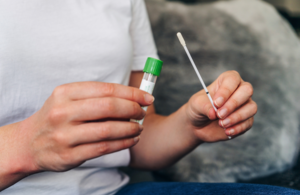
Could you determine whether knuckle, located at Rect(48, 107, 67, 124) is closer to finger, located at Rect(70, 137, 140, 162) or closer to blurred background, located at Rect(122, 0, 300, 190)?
finger, located at Rect(70, 137, 140, 162)

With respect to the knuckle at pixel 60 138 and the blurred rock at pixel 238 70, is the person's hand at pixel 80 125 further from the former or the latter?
the blurred rock at pixel 238 70

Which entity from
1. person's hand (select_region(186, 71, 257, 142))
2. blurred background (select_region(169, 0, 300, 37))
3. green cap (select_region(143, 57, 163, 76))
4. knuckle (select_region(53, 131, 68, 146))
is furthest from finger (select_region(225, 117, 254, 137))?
blurred background (select_region(169, 0, 300, 37))

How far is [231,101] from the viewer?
1.30 ft

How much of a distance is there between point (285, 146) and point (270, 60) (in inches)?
12.1

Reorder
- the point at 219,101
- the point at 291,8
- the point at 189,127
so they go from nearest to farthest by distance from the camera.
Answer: the point at 219,101 < the point at 189,127 < the point at 291,8

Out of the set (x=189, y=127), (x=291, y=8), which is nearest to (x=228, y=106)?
(x=189, y=127)

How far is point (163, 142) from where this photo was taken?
1.84 ft

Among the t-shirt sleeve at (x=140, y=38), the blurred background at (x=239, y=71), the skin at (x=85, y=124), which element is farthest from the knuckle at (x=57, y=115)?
the blurred background at (x=239, y=71)

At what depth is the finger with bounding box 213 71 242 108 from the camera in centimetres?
39

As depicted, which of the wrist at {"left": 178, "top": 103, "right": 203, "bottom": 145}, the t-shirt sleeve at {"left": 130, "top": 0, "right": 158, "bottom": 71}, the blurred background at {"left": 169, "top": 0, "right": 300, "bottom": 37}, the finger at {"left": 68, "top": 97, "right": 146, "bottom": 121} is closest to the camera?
the finger at {"left": 68, "top": 97, "right": 146, "bottom": 121}

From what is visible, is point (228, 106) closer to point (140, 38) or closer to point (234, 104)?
point (234, 104)

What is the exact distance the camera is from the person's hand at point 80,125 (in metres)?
0.28

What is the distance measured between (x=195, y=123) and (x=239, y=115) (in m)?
0.09

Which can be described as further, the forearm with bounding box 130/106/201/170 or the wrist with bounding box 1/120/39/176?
the forearm with bounding box 130/106/201/170
